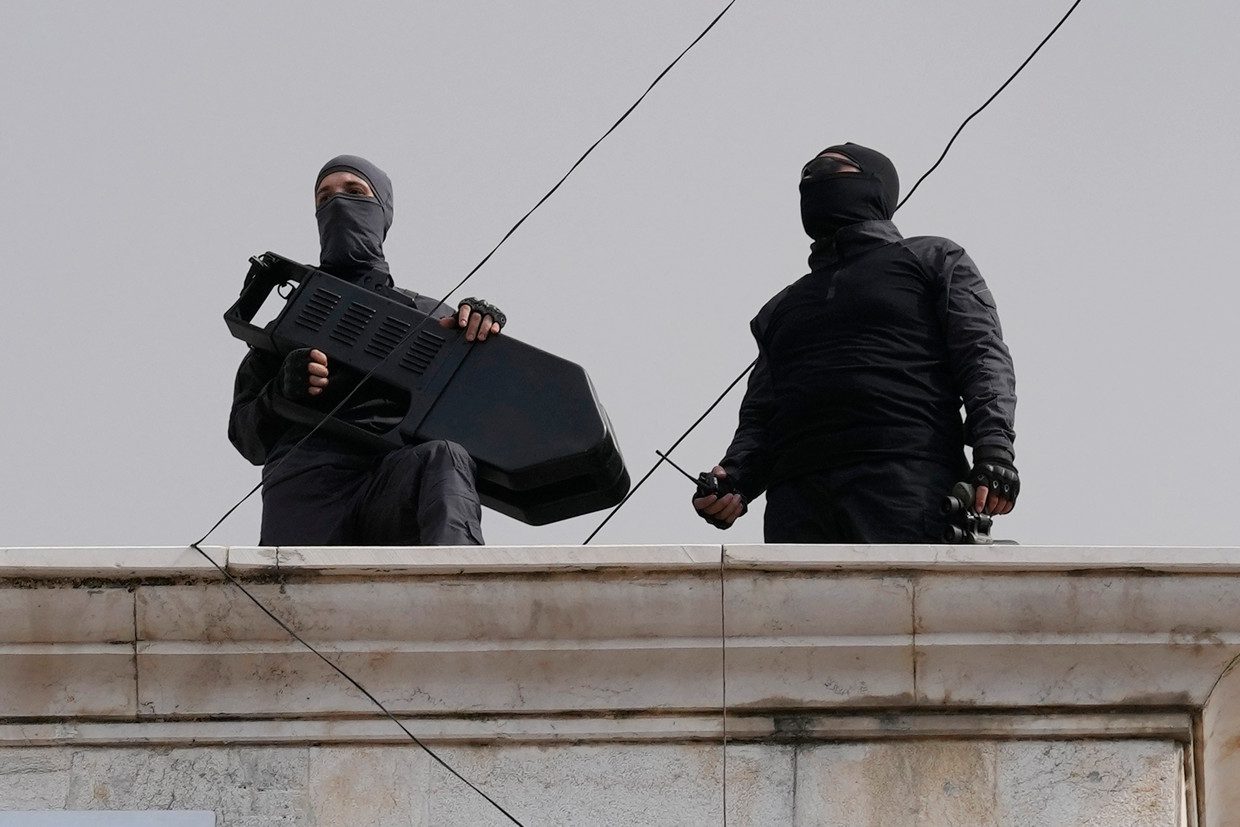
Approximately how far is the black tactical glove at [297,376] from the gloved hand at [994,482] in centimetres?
189

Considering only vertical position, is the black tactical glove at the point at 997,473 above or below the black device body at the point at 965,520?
above

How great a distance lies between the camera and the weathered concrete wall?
528 cm

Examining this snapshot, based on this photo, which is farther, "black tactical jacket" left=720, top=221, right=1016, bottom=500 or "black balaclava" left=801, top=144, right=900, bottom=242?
"black balaclava" left=801, top=144, right=900, bottom=242

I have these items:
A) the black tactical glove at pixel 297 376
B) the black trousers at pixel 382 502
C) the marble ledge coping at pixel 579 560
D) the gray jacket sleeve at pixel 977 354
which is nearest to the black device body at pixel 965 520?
the gray jacket sleeve at pixel 977 354

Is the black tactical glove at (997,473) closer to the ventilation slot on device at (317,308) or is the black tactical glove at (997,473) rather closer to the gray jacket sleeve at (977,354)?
the gray jacket sleeve at (977,354)

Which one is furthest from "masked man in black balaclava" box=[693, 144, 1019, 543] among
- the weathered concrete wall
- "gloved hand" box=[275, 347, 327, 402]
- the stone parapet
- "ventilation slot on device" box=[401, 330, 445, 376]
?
"gloved hand" box=[275, 347, 327, 402]

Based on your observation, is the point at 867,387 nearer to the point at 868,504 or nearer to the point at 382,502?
the point at 868,504

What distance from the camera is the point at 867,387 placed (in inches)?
239

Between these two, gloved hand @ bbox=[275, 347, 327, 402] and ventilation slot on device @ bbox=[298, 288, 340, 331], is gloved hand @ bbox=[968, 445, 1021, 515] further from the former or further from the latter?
Result: ventilation slot on device @ bbox=[298, 288, 340, 331]

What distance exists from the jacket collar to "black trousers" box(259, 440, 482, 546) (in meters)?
1.22

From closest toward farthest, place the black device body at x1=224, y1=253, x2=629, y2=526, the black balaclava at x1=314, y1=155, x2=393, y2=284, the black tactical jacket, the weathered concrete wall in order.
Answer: the weathered concrete wall
the black tactical jacket
the black device body at x1=224, y1=253, x2=629, y2=526
the black balaclava at x1=314, y1=155, x2=393, y2=284

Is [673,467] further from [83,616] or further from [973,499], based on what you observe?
[83,616]

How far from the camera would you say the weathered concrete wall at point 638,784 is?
528 centimetres

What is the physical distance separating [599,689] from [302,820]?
77 cm
